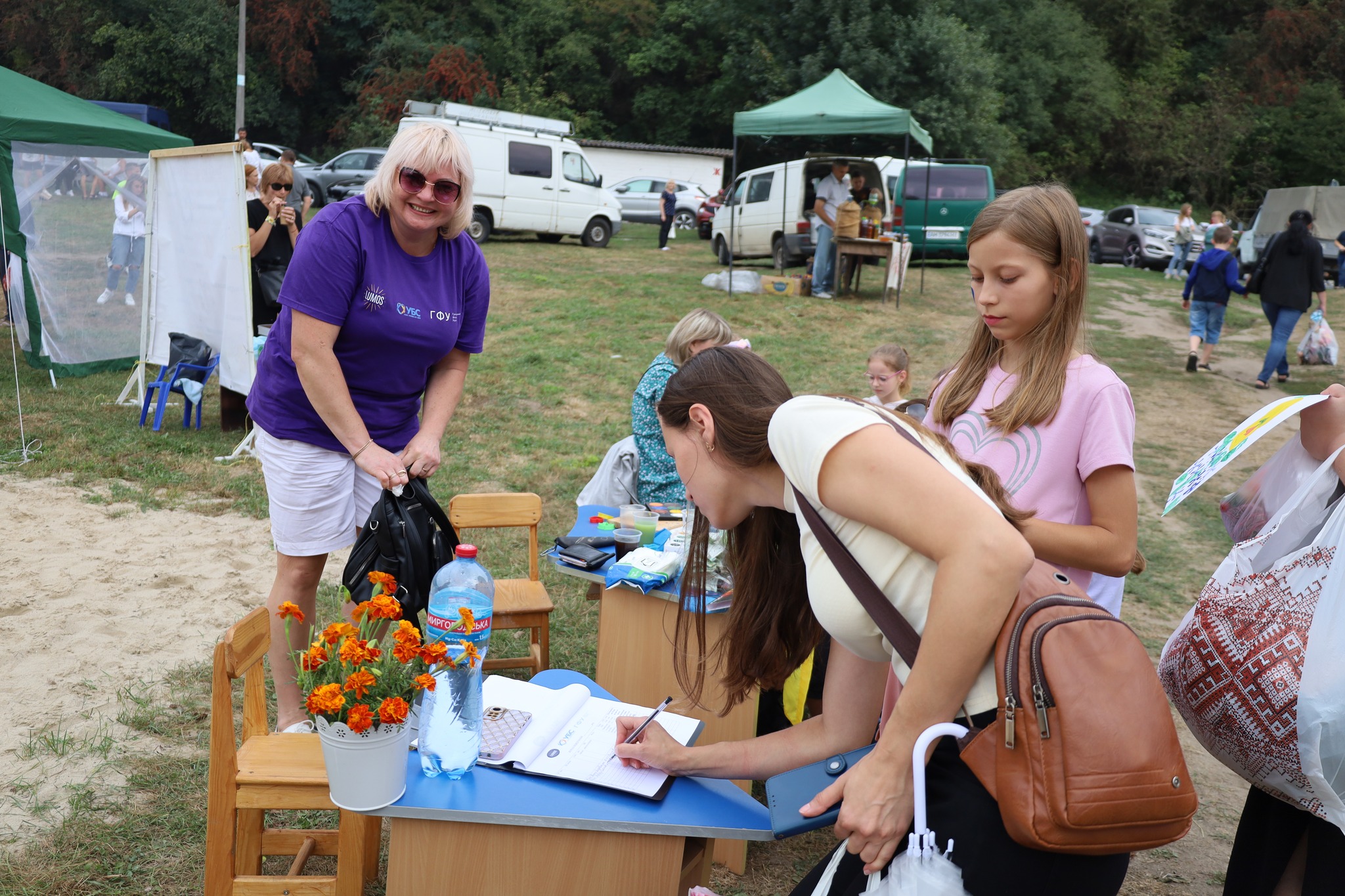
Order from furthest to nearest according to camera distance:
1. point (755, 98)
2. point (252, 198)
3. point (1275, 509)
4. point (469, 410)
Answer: point (755, 98), point (469, 410), point (252, 198), point (1275, 509)

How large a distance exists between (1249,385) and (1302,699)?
9915 millimetres

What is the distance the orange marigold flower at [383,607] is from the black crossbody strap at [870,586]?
0.91m

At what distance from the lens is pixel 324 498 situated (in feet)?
9.29

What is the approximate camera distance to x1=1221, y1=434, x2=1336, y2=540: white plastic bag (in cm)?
190

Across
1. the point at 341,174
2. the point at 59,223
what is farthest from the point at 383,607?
the point at 341,174

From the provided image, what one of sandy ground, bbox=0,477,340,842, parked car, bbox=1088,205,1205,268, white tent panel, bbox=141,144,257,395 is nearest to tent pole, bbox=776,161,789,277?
white tent panel, bbox=141,144,257,395

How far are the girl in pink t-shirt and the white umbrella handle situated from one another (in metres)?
0.64

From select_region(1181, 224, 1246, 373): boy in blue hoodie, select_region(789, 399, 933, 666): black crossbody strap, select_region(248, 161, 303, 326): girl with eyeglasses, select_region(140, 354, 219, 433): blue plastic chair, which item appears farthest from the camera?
select_region(1181, 224, 1246, 373): boy in blue hoodie

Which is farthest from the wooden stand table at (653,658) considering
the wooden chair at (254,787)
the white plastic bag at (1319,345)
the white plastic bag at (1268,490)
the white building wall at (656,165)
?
→ the white building wall at (656,165)

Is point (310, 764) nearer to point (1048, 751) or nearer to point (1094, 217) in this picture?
point (1048, 751)

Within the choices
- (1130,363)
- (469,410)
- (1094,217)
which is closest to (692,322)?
(469,410)

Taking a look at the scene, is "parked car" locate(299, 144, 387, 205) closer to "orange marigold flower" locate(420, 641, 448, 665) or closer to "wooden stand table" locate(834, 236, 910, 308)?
"wooden stand table" locate(834, 236, 910, 308)

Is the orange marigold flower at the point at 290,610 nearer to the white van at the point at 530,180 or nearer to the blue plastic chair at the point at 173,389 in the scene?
the blue plastic chair at the point at 173,389

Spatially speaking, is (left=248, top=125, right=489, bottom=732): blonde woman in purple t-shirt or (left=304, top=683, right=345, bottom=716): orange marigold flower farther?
(left=248, top=125, right=489, bottom=732): blonde woman in purple t-shirt
